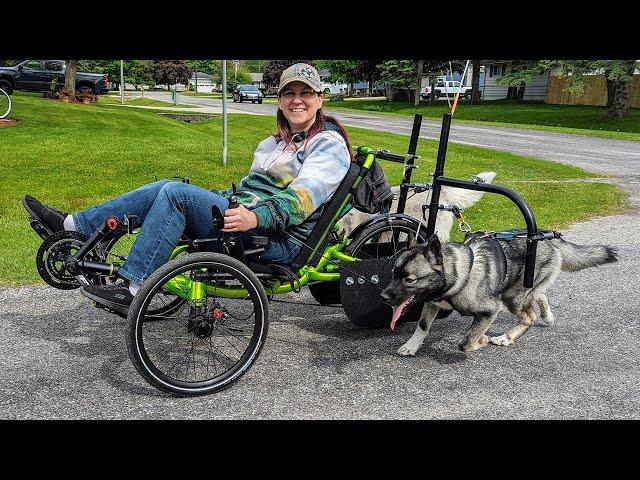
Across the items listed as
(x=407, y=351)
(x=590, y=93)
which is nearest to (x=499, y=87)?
(x=590, y=93)

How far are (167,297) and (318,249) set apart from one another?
1410 millimetres

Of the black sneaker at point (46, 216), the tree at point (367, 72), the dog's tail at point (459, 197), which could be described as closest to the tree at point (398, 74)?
the tree at point (367, 72)

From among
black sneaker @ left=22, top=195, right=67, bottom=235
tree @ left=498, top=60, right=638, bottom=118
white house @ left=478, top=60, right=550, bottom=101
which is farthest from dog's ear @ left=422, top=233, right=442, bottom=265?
white house @ left=478, top=60, right=550, bottom=101

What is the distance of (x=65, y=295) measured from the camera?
5363 mm

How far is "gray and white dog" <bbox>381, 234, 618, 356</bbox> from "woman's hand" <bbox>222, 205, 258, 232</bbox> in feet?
3.04

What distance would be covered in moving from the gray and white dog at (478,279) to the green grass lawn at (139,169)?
3560 millimetres

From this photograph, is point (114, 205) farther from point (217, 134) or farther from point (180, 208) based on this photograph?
point (217, 134)

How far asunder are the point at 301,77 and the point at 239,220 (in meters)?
1.11

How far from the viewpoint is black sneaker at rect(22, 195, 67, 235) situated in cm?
407

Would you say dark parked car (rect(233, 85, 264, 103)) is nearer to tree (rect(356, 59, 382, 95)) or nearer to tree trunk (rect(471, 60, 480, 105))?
tree (rect(356, 59, 382, 95))

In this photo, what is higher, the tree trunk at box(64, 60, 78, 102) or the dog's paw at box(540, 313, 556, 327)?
the tree trunk at box(64, 60, 78, 102)

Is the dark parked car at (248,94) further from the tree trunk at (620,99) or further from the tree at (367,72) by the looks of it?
the tree trunk at (620,99)

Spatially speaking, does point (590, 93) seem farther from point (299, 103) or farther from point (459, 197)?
point (299, 103)

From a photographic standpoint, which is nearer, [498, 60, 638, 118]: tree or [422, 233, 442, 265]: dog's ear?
[422, 233, 442, 265]: dog's ear
